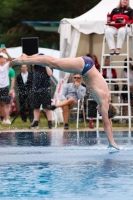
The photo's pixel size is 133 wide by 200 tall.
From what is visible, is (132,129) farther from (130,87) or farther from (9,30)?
(9,30)

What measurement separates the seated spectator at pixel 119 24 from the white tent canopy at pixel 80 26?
3.72 feet

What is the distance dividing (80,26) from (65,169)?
11.4 m

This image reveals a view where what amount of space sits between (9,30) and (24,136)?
21.6m

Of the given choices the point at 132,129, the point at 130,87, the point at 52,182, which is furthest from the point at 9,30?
the point at 52,182

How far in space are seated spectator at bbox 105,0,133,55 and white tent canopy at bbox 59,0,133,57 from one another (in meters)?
1.13

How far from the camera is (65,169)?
10.0m

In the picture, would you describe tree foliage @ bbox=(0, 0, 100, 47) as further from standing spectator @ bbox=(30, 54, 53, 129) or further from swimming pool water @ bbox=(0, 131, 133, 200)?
swimming pool water @ bbox=(0, 131, 133, 200)

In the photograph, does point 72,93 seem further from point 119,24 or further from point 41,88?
point 119,24

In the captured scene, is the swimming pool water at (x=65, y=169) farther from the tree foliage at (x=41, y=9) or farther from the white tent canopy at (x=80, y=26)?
the tree foliage at (x=41, y=9)

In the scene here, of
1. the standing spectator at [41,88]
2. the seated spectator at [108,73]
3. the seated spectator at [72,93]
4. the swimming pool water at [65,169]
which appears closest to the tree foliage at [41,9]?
the seated spectator at [108,73]

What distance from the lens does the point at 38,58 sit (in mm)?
12367

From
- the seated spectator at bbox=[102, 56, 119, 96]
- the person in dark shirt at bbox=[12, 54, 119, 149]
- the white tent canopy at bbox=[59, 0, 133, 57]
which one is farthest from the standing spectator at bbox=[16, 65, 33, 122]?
the person in dark shirt at bbox=[12, 54, 119, 149]

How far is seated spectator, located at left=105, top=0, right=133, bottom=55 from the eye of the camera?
19203 millimetres

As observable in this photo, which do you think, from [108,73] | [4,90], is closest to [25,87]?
[4,90]
